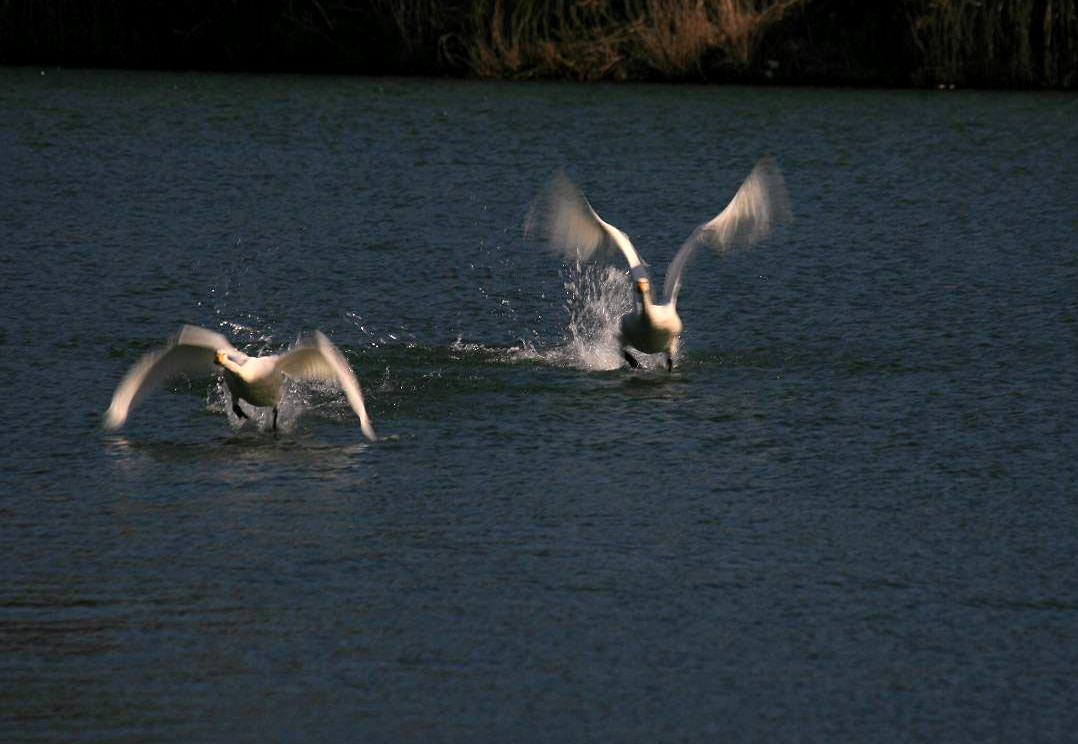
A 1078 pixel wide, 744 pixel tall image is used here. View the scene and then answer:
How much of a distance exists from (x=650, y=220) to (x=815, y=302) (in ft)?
10.4

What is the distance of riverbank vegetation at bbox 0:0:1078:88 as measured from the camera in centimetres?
2241

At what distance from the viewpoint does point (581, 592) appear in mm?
6492

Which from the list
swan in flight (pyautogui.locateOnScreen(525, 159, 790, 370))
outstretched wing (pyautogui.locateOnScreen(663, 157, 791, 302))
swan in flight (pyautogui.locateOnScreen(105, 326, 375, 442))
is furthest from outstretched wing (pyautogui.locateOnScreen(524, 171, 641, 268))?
swan in flight (pyautogui.locateOnScreen(105, 326, 375, 442))

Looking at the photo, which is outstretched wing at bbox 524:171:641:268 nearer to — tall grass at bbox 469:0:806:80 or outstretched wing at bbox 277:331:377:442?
outstretched wing at bbox 277:331:377:442

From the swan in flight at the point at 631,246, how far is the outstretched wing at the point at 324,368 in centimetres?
169

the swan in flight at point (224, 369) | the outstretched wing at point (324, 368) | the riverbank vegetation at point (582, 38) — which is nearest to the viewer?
the outstretched wing at point (324, 368)

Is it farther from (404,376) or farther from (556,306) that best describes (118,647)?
(556,306)

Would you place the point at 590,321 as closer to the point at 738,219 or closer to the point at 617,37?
the point at 738,219

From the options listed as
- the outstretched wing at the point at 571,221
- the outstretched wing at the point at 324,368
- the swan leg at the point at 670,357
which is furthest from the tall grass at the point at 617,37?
the outstretched wing at the point at 324,368

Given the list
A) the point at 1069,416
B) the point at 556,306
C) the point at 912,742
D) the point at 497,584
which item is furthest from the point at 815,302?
the point at 912,742

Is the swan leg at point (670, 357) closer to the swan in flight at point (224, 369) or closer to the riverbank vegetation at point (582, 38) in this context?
the swan in flight at point (224, 369)

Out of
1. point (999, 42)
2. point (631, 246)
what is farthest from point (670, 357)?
point (999, 42)

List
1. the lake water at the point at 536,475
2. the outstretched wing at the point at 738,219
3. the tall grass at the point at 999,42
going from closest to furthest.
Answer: the lake water at the point at 536,475
the outstretched wing at the point at 738,219
the tall grass at the point at 999,42

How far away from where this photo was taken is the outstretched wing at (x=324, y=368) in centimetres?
795
